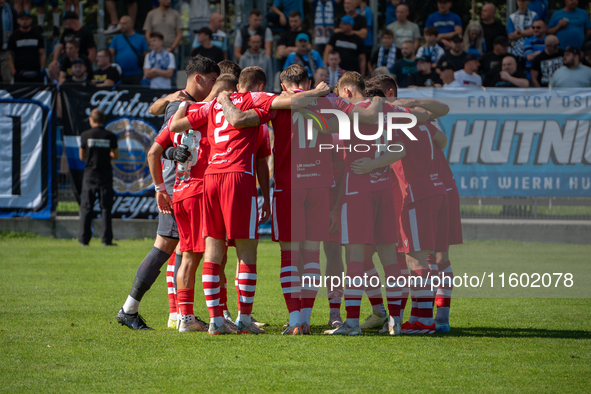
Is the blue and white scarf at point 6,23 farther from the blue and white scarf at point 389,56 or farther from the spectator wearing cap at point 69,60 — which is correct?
the blue and white scarf at point 389,56

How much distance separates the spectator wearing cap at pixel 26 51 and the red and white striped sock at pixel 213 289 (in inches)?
441

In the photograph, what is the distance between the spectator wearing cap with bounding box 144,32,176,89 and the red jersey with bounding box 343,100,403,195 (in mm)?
9700

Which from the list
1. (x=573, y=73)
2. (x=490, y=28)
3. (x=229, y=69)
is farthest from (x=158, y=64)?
(x=573, y=73)

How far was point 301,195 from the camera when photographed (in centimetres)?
567

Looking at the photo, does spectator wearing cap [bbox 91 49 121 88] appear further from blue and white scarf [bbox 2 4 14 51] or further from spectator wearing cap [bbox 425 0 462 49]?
spectator wearing cap [bbox 425 0 462 49]

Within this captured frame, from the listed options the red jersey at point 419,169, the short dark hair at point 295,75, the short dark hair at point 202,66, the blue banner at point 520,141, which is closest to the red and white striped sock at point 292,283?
the red jersey at point 419,169

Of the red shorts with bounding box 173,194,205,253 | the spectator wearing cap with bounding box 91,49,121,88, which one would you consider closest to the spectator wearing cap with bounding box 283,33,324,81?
the spectator wearing cap with bounding box 91,49,121,88

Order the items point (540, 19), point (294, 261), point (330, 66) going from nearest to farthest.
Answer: point (294, 261) → point (330, 66) → point (540, 19)

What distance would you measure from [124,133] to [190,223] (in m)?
8.45

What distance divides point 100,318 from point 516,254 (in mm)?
8124

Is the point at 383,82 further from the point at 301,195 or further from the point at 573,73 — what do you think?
the point at 573,73

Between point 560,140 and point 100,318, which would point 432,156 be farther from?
point 560,140

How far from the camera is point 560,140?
13328mm

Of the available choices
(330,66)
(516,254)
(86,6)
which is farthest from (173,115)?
(86,6)
